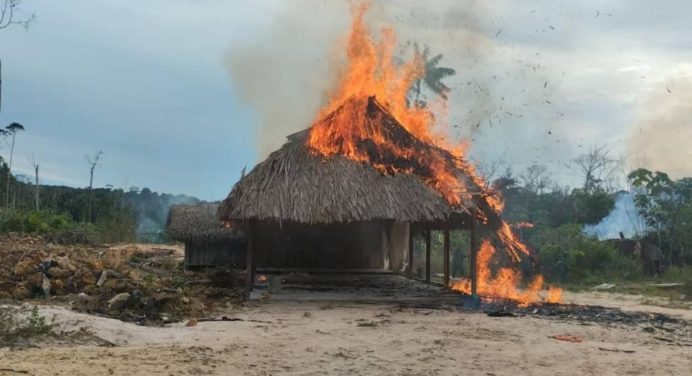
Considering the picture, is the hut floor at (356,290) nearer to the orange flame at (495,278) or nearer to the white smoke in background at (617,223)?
the orange flame at (495,278)

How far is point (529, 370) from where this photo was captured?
6637 mm

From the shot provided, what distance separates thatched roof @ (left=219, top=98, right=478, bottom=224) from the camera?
12188mm

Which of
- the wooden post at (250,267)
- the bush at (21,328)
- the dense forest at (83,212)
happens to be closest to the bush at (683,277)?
the wooden post at (250,267)

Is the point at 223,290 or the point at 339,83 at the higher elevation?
the point at 339,83

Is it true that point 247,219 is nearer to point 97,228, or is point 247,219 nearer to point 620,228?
point 97,228

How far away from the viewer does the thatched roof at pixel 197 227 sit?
19.1 meters

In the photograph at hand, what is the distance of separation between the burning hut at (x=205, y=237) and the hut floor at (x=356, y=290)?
5048 mm

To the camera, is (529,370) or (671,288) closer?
(529,370)

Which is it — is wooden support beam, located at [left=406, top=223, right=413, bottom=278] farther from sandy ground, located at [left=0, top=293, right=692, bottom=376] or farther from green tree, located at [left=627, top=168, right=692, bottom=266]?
green tree, located at [left=627, top=168, right=692, bottom=266]

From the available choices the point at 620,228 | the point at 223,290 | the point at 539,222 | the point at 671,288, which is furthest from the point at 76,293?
the point at 620,228

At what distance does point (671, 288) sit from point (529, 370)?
566 inches

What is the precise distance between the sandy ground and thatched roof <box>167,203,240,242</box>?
8743 millimetres

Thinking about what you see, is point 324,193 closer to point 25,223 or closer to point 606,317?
point 606,317

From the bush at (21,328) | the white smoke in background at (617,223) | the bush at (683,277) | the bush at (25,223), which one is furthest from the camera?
the white smoke in background at (617,223)
